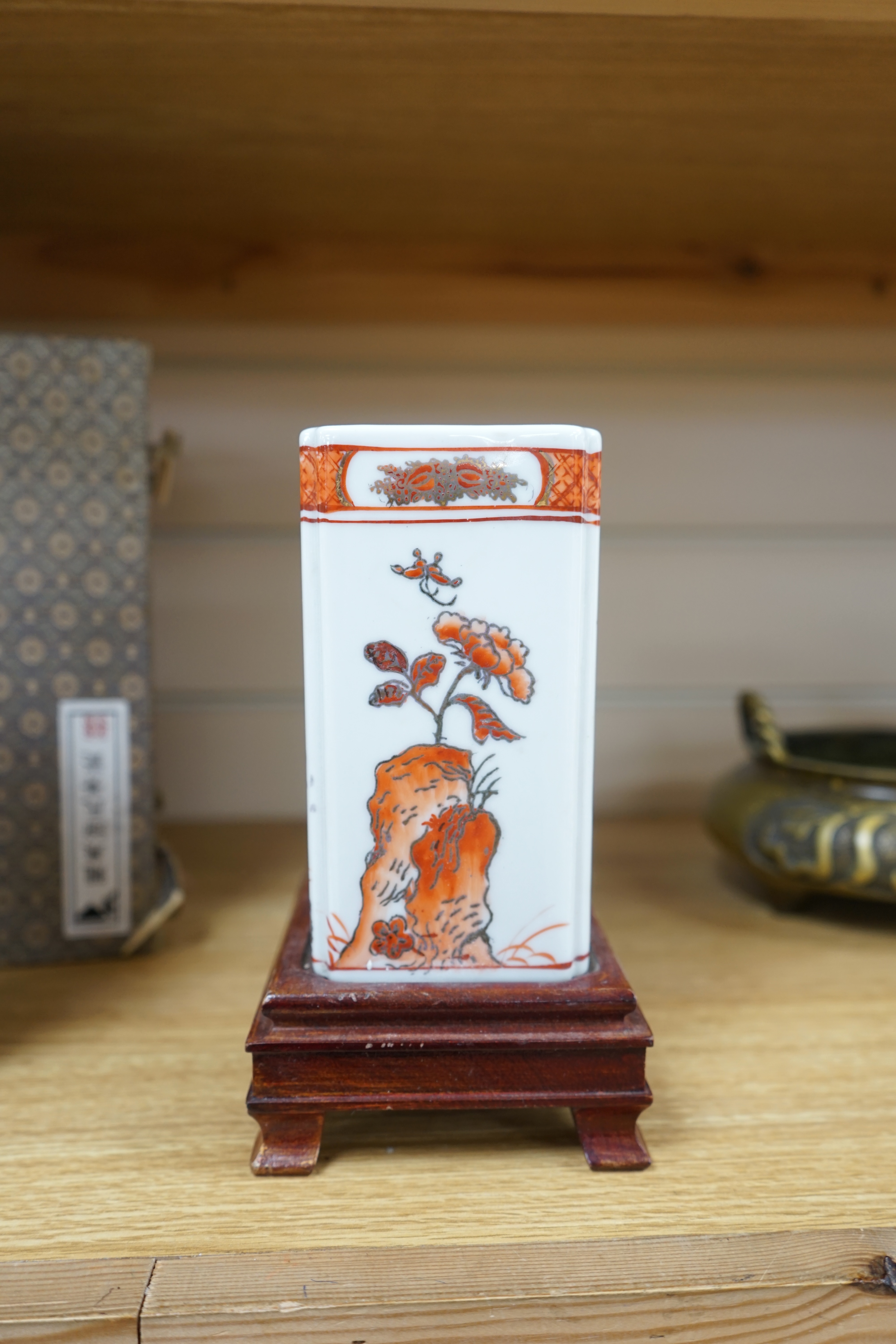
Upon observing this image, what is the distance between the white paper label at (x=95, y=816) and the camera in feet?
2.24

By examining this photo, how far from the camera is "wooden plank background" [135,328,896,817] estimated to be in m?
0.99

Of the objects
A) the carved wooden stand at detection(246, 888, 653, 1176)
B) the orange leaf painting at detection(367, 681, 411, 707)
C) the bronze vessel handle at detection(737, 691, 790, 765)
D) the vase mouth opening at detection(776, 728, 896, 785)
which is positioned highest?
the orange leaf painting at detection(367, 681, 411, 707)

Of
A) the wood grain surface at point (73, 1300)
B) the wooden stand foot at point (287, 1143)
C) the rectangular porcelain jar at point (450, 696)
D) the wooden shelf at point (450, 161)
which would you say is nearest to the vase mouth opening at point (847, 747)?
the wooden shelf at point (450, 161)

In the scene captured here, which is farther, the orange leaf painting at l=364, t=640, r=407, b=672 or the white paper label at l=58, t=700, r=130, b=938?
the white paper label at l=58, t=700, r=130, b=938

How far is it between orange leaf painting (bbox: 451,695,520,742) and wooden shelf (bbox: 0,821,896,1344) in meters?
0.21

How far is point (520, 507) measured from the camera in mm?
452

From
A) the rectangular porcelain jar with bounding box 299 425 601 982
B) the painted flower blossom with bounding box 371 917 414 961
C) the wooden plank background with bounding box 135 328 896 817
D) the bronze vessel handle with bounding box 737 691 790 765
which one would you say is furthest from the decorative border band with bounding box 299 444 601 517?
the wooden plank background with bounding box 135 328 896 817

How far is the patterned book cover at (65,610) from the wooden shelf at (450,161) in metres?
0.19

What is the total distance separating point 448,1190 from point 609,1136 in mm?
83

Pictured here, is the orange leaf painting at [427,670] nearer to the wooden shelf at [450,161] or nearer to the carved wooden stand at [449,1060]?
the carved wooden stand at [449,1060]

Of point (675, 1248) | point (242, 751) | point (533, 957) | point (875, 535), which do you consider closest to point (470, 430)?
point (533, 957)

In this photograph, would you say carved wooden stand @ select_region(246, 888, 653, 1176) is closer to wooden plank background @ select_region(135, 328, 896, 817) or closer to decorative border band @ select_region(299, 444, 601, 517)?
decorative border band @ select_region(299, 444, 601, 517)

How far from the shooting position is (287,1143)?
453 millimetres

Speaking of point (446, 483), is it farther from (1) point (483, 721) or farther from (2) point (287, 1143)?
(2) point (287, 1143)
